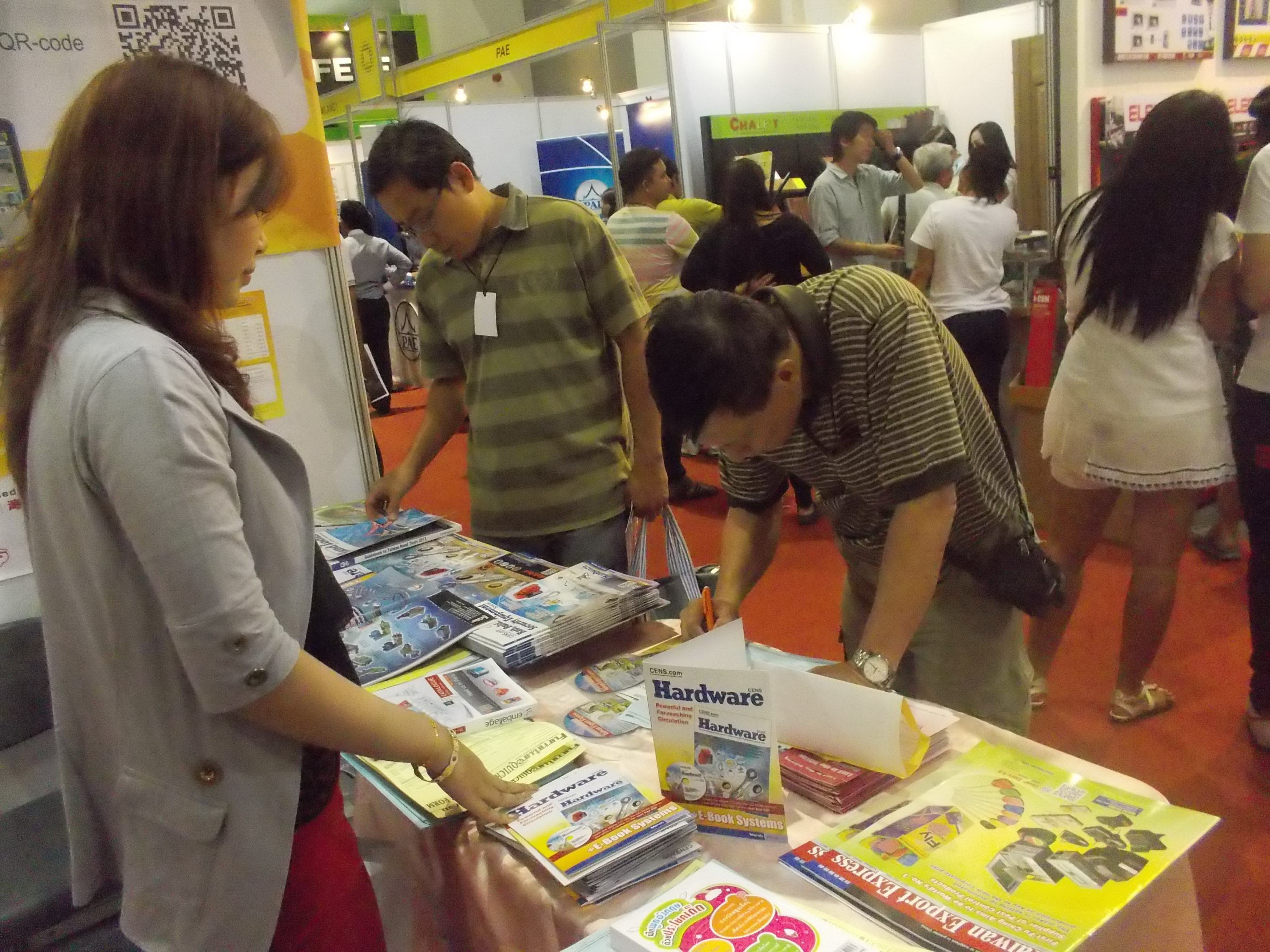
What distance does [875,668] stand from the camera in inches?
47.8

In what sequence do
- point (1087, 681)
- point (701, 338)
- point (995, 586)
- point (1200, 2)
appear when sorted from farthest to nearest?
point (1200, 2) → point (1087, 681) → point (995, 586) → point (701, 338)

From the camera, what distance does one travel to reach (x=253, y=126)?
877 mm

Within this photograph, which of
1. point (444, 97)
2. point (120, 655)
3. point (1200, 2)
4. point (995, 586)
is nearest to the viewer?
point (120, 655)

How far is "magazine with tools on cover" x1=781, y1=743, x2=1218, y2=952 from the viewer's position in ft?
2.74

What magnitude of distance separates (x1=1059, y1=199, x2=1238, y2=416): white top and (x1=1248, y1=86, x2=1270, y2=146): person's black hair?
339mm

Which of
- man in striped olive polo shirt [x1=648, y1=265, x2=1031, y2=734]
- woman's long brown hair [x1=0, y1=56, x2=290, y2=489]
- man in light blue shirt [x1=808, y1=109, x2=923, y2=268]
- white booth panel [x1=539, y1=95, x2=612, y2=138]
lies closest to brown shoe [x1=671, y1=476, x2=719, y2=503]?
man in light blue shirt [x1=808, y1=109, x2=923, y2=268]

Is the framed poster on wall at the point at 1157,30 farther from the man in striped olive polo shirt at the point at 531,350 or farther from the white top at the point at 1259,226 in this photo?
the man in striped olive polo shirt at the point at 531,350

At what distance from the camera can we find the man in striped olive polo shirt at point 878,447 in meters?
1.13

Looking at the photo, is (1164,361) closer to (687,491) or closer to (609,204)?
(687,491)

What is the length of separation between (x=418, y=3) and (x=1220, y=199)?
10.9 meters

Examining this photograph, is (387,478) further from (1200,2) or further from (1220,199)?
(1200,2)

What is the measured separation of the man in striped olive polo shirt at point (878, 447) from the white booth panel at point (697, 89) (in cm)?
465

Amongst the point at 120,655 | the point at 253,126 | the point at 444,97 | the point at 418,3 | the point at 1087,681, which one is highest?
the point at 418,3

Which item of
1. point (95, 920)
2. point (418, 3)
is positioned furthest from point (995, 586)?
point (418, 3)
